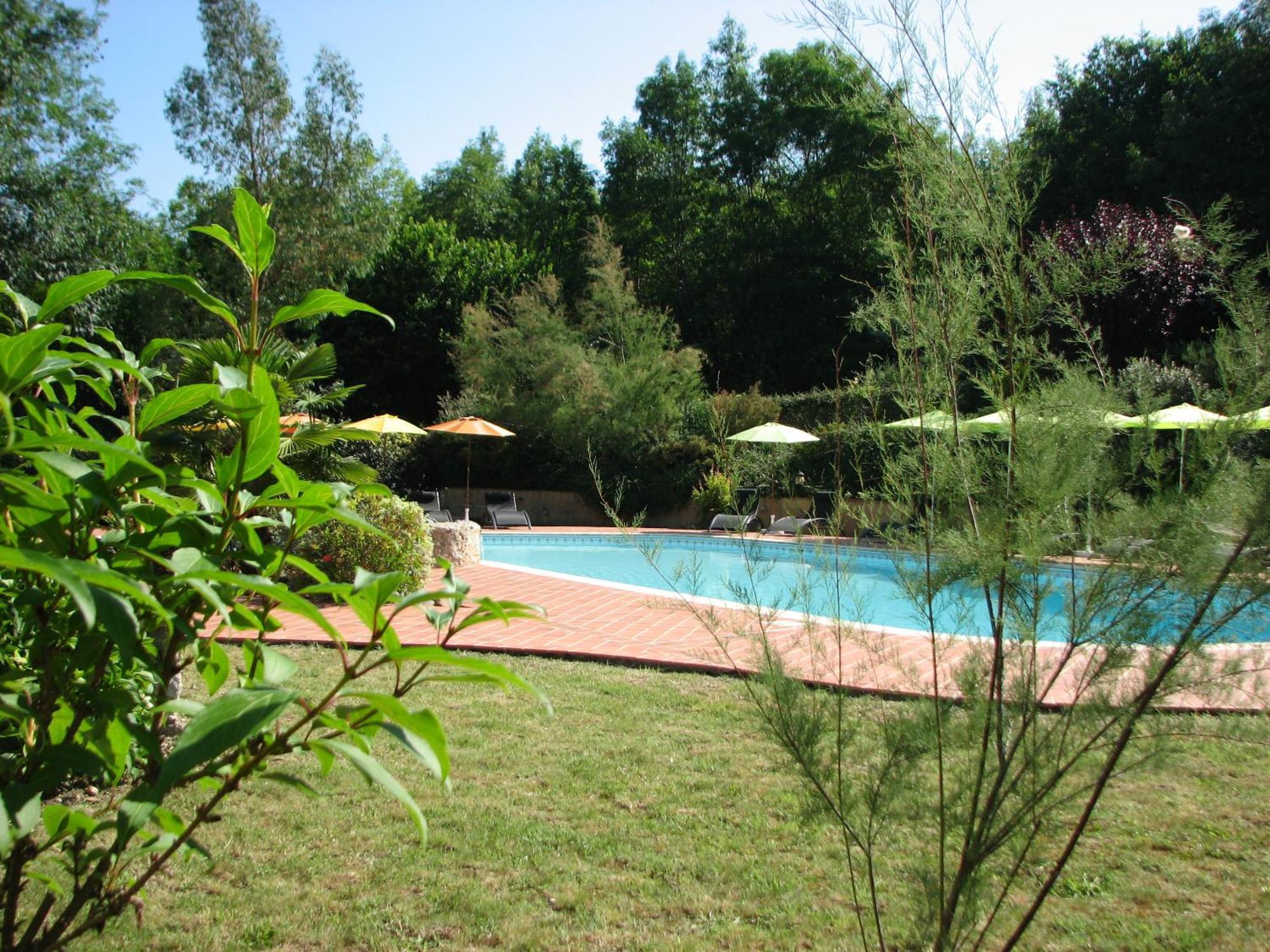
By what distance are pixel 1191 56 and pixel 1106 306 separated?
11.6 metres

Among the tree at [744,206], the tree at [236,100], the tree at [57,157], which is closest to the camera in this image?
the tree at [57,157]

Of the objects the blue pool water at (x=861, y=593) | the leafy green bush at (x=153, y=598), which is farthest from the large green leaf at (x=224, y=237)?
the blue pool water at (x=861, y=593)

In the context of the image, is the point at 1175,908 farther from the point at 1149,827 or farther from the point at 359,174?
the point at 359,174

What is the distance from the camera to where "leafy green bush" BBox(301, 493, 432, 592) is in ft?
31.2

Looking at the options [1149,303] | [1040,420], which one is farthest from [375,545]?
[1149,303]

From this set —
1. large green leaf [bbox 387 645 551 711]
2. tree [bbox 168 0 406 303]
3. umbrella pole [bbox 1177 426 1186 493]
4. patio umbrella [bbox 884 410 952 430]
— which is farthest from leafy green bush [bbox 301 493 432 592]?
tree [bbox 168 0 406 303]

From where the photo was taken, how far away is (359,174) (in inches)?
953

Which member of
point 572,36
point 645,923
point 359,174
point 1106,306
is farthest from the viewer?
point 359,174

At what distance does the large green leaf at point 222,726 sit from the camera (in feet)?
2.60

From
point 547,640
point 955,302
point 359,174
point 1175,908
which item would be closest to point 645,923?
point 1175,908

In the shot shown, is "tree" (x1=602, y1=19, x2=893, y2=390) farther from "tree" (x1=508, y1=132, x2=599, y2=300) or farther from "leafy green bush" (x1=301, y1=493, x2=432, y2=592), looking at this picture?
"leafy green bush" (x1=301, y1=493, x2=432, y2=592)

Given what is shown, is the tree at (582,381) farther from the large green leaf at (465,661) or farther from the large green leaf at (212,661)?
the large green leaf at (465,661)

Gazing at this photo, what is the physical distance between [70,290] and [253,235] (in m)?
0.25

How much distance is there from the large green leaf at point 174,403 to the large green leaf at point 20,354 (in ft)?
0.62
